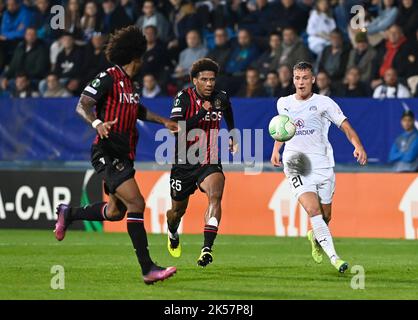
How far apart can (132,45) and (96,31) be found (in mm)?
11702

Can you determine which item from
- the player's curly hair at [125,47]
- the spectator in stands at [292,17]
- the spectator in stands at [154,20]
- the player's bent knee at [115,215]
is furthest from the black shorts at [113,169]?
the spectator in stands at [154,20]

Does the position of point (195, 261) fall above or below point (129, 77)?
below

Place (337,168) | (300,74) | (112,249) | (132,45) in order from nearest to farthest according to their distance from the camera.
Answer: (132,45), (300,74), (112,249), (337,168)

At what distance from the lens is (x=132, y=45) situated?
35.1 ft

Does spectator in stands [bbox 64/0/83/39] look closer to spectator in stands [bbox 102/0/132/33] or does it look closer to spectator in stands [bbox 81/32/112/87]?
spectator in stands [bbox 102/0/132/33]

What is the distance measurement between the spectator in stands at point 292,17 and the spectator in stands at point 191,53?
1.41 metres

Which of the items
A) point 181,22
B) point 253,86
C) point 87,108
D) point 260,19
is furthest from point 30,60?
point 87,108

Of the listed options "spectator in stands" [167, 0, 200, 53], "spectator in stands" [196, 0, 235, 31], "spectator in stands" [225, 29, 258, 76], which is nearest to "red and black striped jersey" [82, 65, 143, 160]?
"spectator in stands" [225, 29, 258, 76]

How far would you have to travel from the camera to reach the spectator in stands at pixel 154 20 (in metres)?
21.6

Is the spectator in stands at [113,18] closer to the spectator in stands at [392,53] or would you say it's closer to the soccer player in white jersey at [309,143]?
the spectator in stands at [392,53]

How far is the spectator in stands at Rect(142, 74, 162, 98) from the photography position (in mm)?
19688
